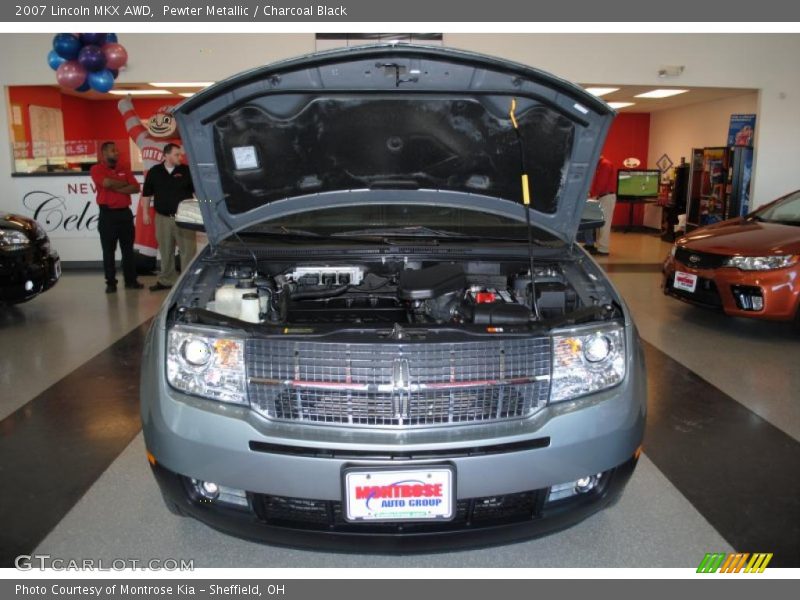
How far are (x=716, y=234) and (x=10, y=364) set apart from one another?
18.9ft

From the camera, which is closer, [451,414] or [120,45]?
[451,414]

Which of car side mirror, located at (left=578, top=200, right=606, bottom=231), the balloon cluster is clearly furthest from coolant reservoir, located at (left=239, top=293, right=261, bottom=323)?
the balloon cluster

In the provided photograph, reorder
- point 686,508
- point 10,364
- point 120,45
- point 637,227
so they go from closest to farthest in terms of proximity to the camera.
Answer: point 686,508
point 10,364
point 120,45
point 637,227

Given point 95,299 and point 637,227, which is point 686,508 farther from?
point 637,227

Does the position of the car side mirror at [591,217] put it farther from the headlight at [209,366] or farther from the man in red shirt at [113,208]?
the man in red shirt at [113,208]

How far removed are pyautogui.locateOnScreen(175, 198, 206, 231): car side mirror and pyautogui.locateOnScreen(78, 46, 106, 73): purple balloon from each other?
19.6 feet

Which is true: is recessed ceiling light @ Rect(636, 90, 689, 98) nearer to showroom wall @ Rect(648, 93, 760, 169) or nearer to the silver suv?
showroom wall @ Rect(648, 93, 760, 169)

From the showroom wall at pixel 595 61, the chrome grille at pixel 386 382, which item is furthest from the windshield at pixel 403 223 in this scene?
the showroom wall at pixel 595 61

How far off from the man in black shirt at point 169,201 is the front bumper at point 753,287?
5415mm

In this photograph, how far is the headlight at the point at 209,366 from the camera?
203 centimetres

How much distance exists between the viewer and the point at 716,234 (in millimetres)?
5754

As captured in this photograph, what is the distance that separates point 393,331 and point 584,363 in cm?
62

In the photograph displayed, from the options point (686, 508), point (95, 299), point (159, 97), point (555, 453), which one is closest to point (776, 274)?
point (686, 508)

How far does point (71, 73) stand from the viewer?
7.74m
